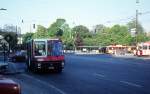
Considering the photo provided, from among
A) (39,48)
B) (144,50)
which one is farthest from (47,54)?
(144,50)

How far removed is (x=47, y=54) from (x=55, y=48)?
73 cm

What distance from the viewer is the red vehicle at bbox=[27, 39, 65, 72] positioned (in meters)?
30.8

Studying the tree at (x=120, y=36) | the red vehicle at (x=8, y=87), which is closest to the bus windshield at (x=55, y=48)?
the red vehicle at (x=8, y=87)

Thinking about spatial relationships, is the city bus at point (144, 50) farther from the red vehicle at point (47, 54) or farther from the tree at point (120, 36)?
the tree at point (120, 36)

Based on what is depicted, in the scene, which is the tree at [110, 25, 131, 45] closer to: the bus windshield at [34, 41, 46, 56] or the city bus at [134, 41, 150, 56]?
the city bus at [134, 41, 150, 56]

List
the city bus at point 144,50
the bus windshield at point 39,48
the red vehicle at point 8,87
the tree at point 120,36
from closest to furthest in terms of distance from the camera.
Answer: the red vehicle at point 8,87
the bus windshield at point 39,48
the city bus at point 144,50
the tree at point 120,36

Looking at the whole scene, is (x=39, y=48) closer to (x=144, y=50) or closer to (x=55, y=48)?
(x=55, y=48)

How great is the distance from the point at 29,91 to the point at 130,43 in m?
141

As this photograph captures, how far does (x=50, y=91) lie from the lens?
1794 centimetres

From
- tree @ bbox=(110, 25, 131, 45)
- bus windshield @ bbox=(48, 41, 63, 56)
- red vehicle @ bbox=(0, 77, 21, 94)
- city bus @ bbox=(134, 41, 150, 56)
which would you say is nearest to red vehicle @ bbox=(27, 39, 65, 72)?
bus windshield @ bbox=(48, 41, 63, 56)

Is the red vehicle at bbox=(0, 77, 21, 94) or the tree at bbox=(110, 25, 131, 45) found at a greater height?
the tree at bbox=(110, 25, 131, 45)

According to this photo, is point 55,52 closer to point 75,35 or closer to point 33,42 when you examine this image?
point 33,42

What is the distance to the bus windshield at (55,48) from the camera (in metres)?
30.8

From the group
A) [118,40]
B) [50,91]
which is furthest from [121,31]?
[50,91]
